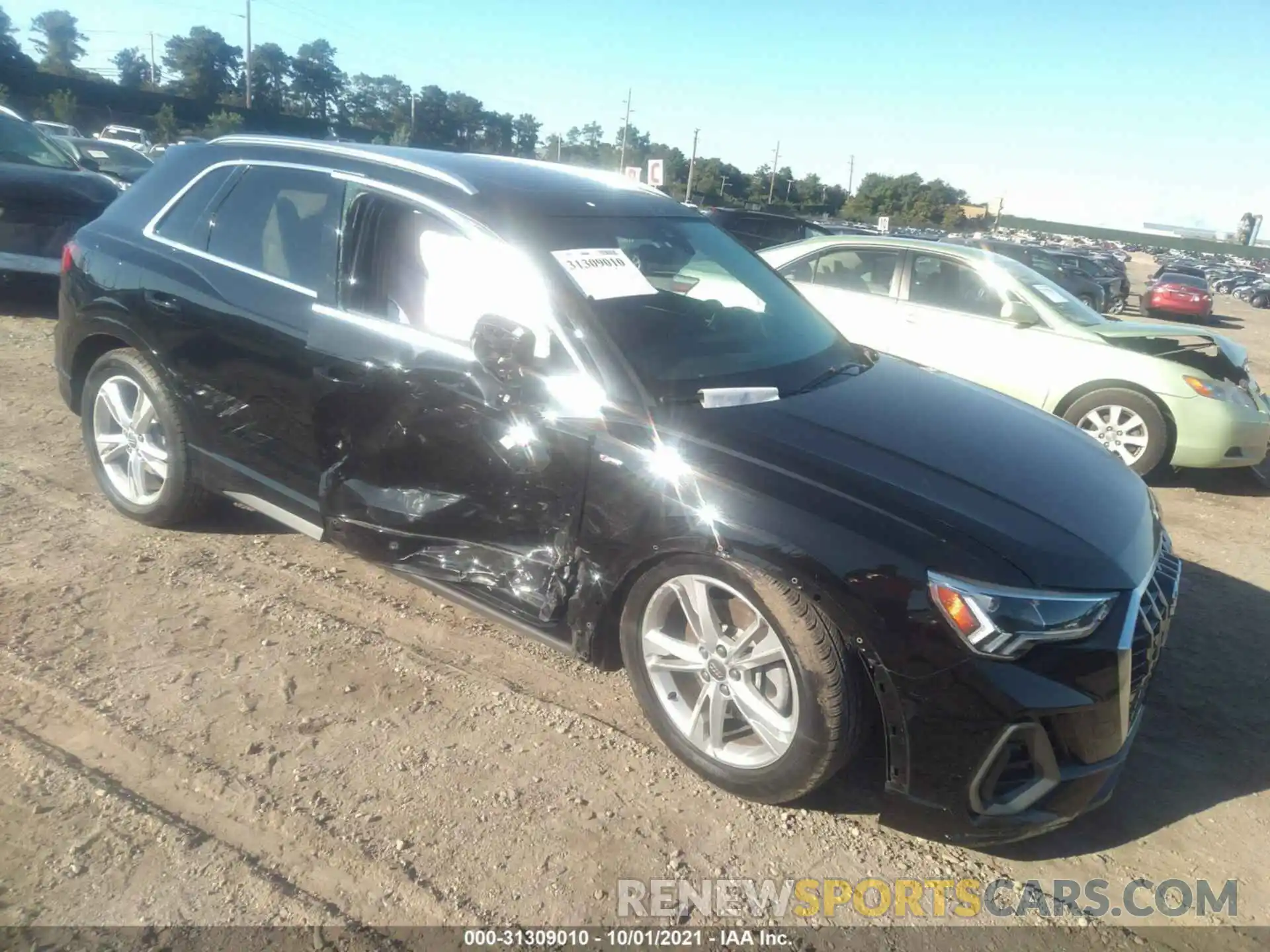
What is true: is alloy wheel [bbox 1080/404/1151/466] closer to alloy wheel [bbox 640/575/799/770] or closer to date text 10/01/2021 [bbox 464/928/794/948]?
alloy wheel [bbox 640/575/799/770]

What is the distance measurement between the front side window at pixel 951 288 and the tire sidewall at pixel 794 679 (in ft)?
17.4

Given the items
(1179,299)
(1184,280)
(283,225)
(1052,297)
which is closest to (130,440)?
(283,225)

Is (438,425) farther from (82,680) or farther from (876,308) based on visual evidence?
(876,308)

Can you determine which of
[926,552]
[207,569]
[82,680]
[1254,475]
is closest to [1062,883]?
[926,552]

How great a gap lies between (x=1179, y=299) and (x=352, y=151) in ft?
89.3

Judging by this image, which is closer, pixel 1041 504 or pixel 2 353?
pixel 1041 504

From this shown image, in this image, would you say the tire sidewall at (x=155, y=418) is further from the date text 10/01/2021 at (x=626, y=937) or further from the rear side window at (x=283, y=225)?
the date text 10/01/2021 at (x=626, y=937)

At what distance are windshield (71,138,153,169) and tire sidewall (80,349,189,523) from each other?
15.3 m

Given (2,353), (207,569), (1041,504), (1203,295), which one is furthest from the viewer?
(1203,295)

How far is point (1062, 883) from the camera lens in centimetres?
262

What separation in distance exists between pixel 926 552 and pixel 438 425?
1686 millimetres

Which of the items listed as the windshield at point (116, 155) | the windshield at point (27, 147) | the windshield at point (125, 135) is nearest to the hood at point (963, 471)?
the windshield at point (27, 147)

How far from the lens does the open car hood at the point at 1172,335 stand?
23.1 feet

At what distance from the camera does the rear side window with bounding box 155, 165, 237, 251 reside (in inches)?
158
